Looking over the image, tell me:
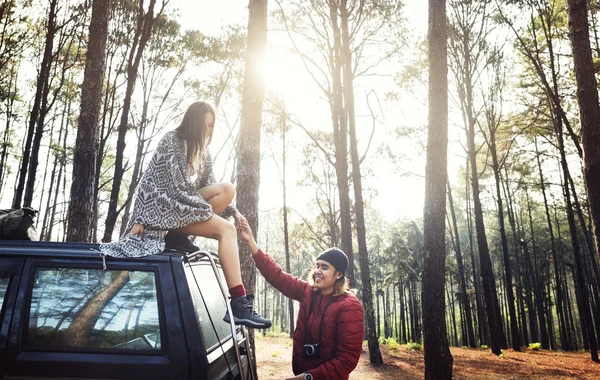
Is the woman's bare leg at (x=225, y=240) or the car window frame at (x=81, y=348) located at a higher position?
the woman's bare leg at (x=225, y=240)

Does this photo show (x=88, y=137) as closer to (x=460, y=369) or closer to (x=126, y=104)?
(x=126, y=104)

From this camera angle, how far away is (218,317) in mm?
2248

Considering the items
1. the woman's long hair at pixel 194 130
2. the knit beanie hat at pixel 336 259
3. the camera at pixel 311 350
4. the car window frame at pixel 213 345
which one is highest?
the woman's long hair at pixel 194 130

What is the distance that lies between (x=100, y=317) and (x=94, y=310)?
0.15 ft

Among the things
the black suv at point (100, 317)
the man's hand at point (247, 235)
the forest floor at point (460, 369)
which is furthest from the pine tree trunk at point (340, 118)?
the black suv at point (100, 317)

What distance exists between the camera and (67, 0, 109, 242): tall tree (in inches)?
253

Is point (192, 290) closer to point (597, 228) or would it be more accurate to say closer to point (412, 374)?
point (597, 228)

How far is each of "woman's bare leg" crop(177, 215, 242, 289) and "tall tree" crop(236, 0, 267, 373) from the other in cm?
196

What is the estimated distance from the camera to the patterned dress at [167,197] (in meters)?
2.51

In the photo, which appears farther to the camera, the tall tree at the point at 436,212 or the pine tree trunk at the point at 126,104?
the pine tree trunk at the point at 126,104

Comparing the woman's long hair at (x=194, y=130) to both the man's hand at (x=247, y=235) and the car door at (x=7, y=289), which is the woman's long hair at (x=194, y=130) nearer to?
the man's hand at (x=247, y=235)

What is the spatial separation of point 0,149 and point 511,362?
1027 inches

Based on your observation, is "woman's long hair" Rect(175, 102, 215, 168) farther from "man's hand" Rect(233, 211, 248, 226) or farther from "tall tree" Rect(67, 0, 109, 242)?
"tall tree" Rect(67, 0, 109, 242)

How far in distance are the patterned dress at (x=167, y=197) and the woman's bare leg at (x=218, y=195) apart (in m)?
0.18
